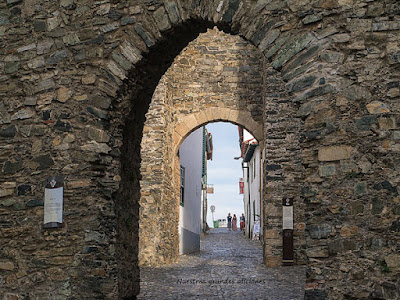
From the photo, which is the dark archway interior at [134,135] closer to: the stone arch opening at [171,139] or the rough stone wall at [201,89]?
the stone arch opening at [171,139]

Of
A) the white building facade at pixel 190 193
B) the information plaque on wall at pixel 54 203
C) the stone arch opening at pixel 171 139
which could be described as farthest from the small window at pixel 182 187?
the information plaque on wall at pixel 54 203

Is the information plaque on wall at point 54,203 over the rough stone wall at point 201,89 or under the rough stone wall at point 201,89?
under

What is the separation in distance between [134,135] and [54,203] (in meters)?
1.26

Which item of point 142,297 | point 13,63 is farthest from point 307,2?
point 142,297

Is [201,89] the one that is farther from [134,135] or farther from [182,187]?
[134,135]

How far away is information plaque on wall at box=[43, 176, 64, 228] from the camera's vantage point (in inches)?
197

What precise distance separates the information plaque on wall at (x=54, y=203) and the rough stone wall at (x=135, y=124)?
78mm

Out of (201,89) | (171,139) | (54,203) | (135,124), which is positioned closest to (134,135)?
(135,124)

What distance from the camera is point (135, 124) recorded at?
5777 millimetres

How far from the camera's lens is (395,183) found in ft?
12.5

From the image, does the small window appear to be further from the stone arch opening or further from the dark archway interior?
the dark archway interior

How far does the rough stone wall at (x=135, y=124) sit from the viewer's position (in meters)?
3.90

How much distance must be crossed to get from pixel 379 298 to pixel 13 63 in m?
4.14

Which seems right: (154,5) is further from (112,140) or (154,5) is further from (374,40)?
(374,40)
